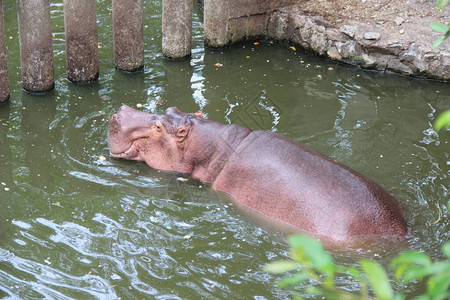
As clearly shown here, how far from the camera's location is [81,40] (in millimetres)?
7590

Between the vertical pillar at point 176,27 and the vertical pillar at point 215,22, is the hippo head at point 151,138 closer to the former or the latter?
the vertical pillar at point 176,27

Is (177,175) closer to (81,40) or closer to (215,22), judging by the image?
(81,40)

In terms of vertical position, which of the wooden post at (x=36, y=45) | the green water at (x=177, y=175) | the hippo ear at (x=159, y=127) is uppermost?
the wooden post at (x=36, y=45)

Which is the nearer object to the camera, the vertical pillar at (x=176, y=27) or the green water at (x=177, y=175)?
the green water at (x=177, y=175)

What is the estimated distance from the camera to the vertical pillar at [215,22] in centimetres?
895

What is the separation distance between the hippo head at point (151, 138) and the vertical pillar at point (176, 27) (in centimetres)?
255

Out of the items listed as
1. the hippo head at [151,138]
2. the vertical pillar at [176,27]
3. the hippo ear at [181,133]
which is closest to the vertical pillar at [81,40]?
the vertical pillar at [176,27]

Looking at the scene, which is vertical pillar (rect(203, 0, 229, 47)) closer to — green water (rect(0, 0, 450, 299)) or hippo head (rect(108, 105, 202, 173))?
green water (rect(0, 0, 450, 299))

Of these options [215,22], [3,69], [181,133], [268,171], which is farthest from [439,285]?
[215,22]

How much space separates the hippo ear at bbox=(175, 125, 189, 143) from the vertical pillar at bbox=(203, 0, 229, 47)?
348 cm

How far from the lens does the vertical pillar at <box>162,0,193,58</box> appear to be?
8.34 m

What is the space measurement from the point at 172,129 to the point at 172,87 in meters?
2.10

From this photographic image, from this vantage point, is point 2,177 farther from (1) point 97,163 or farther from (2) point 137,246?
(2) point 137,246

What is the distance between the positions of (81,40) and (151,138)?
217 centimetres
